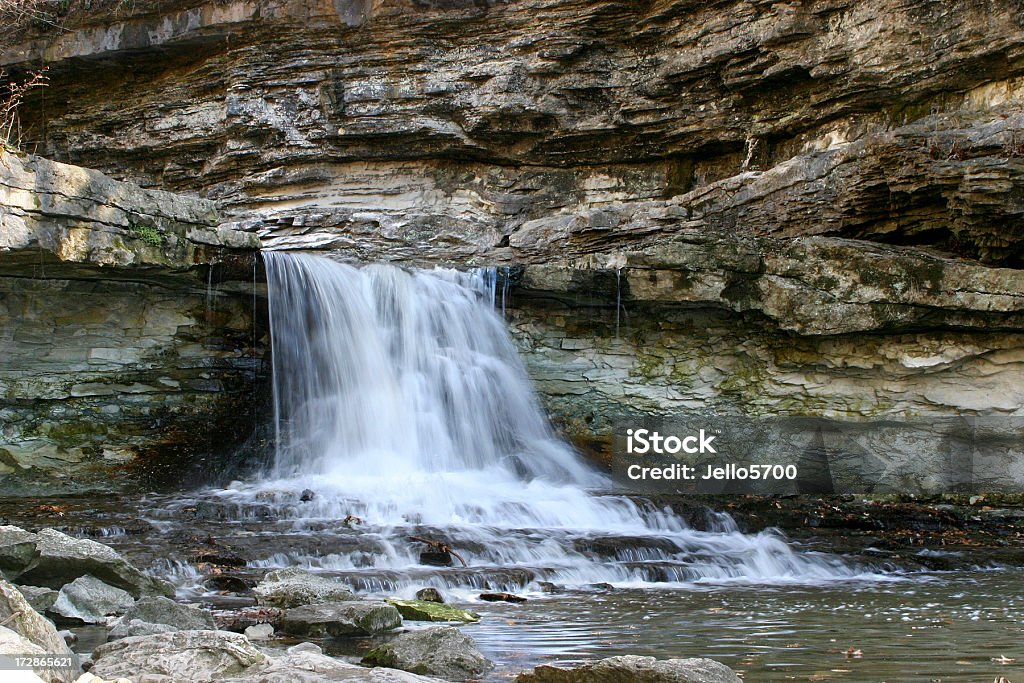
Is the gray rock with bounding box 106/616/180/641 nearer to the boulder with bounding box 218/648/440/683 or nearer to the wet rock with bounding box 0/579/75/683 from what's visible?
the wet rock with bounding box 0/579/75/683

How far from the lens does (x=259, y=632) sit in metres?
5.21

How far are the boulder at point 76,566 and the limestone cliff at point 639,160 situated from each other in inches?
260

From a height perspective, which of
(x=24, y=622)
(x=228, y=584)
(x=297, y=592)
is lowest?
(x=228, y=584)

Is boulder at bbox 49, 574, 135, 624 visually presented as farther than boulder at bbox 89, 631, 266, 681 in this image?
Yes

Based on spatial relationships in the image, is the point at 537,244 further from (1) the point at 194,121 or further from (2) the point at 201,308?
(1) the point at 194,121

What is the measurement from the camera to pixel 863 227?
1228cm

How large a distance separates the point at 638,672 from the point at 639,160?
13048mm

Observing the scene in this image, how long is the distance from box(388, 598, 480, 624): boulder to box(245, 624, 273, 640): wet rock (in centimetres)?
88

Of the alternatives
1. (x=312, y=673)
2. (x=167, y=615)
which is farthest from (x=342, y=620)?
(x=312, y=673)

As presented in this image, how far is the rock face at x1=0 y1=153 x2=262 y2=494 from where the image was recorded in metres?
10.0

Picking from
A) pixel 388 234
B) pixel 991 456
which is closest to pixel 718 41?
pixel 388 234

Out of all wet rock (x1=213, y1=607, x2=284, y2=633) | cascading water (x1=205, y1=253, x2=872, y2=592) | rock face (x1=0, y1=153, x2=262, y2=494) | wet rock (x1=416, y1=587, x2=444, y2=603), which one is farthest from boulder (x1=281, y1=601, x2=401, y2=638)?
rock face (x1=0, y1=153, x2=262, y2=494)

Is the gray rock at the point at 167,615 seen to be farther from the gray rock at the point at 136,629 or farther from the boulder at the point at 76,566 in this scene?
the boulder at the point at 76,566

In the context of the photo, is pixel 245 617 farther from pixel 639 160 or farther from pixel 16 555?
pixel 639 160
